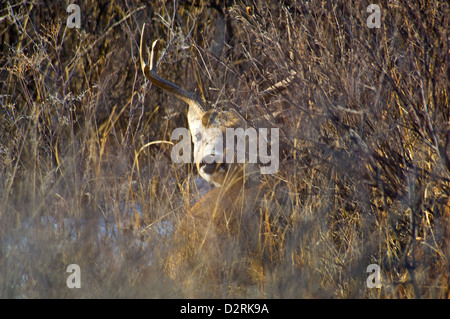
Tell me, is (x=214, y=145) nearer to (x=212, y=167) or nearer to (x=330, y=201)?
(x=212, y=167)

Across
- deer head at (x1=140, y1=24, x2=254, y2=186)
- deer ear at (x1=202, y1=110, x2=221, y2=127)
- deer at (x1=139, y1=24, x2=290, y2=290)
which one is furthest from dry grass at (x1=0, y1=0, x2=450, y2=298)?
deer ear at (x1=202, y1=110, x2=221, y2=127)

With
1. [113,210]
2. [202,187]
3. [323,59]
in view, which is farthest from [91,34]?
[323,59]

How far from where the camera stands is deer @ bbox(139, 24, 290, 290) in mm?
3602

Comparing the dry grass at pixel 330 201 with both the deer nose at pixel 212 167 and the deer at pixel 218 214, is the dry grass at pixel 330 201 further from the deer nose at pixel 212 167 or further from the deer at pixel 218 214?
the deer nose at pixel 212 167

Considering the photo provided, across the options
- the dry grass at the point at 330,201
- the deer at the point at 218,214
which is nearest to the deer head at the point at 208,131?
the deer at the point at 218,214

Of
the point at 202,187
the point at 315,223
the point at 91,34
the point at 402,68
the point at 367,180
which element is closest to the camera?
the point at 402,68

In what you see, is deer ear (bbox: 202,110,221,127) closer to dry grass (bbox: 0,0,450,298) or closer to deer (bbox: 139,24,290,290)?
deer (bbox: 139,24,290,290)

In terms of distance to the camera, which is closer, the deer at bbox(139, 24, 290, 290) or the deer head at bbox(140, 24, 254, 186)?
the deer at bbox(139, 24, 290, 290)

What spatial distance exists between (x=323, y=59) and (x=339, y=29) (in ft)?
0.67

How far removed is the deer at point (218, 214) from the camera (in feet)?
11.8
